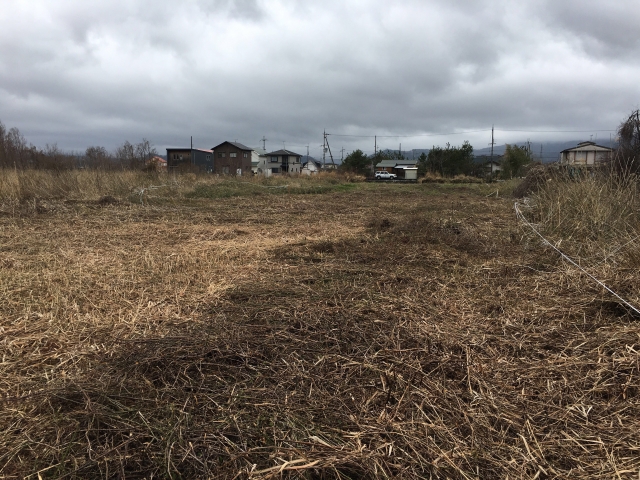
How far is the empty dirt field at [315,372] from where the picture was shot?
155 centimetres

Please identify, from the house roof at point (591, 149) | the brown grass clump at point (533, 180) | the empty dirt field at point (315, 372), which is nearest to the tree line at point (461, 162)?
the house roof at point (591, 149)

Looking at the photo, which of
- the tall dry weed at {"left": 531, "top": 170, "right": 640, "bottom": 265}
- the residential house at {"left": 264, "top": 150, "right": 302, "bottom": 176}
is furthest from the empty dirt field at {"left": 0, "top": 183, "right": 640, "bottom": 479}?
the residential house at {"left": 264, "top": 150, "right": 302, "bottom": 176}

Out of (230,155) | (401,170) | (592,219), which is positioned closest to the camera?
(592,219)

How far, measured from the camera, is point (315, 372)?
2.13 m

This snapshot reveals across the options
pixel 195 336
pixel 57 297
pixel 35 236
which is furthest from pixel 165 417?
pixel 35 236

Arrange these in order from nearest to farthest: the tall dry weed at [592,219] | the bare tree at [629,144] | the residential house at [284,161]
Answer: the tall dry weed at [592,219], the bare tree at [629,144], the residential house at [284,161]

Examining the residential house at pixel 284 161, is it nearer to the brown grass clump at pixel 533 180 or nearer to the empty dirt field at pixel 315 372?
the brown grass clump at pixel 533 180

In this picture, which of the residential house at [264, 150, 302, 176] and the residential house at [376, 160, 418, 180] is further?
the residential house at [264, 150, 302, 176]

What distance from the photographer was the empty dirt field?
1551mm

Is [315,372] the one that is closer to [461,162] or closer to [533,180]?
[533,180]

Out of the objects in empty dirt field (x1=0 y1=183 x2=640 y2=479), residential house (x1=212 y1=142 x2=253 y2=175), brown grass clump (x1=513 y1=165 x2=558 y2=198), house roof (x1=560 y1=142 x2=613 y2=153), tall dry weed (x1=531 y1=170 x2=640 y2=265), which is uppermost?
residential house (x1=212 y1=142 x2=253 y2=175)

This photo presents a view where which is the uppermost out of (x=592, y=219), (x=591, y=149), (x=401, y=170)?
(x=401, y=170)

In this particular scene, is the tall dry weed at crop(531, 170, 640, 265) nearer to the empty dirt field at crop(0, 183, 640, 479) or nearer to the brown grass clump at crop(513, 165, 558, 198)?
the empty dirt field at crop(0, 183, 640, 479)

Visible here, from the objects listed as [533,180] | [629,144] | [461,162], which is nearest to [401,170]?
[461,162]
